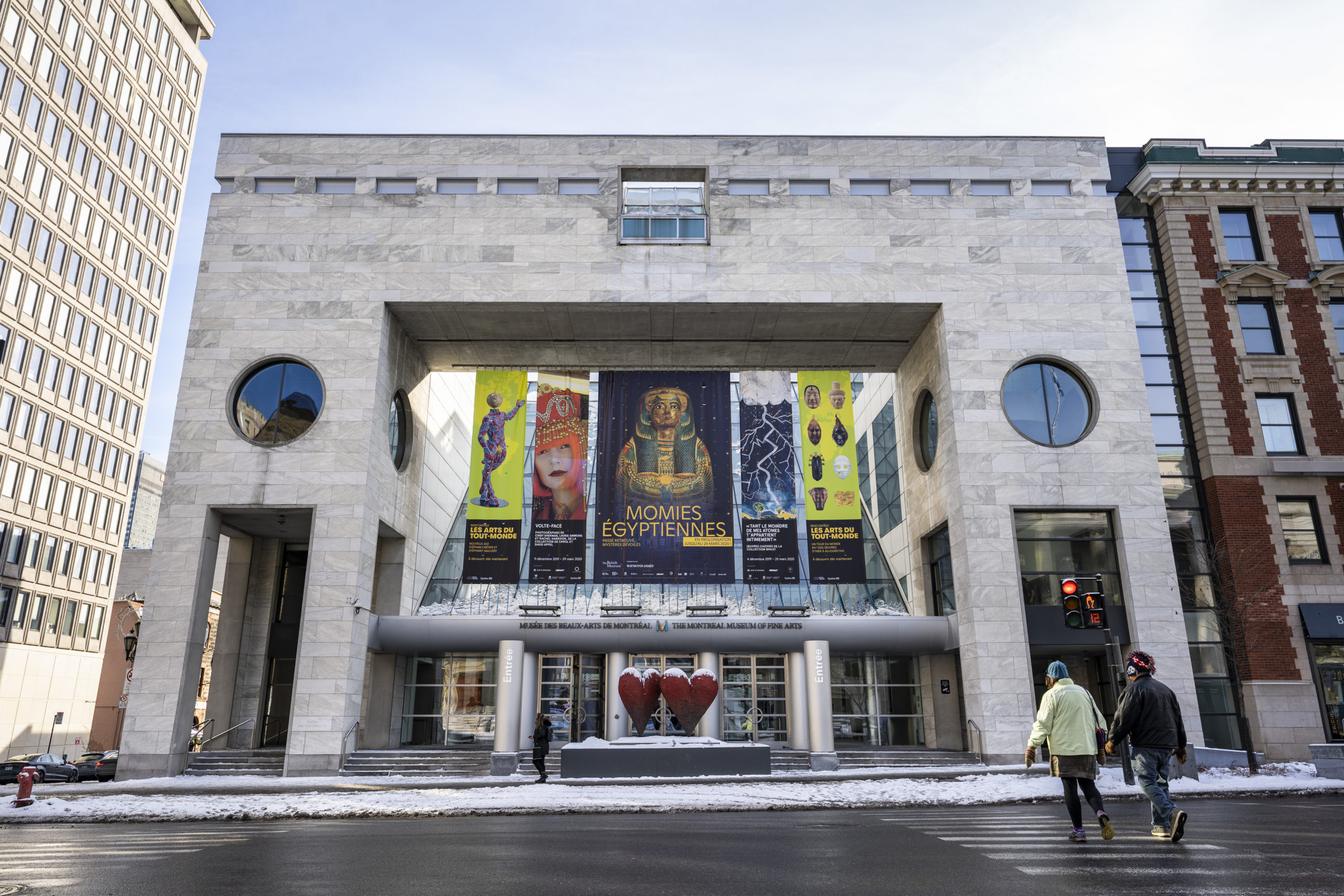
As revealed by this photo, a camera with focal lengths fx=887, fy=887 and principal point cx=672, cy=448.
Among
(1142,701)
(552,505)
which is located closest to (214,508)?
(552,505)

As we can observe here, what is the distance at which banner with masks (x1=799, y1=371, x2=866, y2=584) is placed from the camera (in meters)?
30.8

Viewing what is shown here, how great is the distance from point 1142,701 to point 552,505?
78.1 ft

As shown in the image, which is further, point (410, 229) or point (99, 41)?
point (99, 41)

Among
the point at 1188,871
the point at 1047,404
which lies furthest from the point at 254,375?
the point at 1188,871

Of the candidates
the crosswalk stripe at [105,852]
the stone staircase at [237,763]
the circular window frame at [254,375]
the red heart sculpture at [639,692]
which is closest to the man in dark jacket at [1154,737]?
the crosswalk stripe at [105,852]

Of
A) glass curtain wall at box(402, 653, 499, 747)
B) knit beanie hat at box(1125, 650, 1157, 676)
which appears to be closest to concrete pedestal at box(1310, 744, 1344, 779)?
knit beanie hat at box(1125, 650, 1157, 676)

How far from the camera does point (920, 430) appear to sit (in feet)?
114

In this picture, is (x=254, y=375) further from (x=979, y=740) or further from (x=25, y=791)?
(x=979, y=740)

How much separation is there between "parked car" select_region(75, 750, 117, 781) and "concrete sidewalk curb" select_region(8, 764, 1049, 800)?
13.9 m

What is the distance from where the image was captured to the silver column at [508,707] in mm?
25750

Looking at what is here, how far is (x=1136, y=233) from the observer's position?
112 feet

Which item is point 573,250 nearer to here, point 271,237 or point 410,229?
point 410,229

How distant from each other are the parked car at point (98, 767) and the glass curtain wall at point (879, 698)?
28668 millimetres

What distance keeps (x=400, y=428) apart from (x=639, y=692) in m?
16.3
